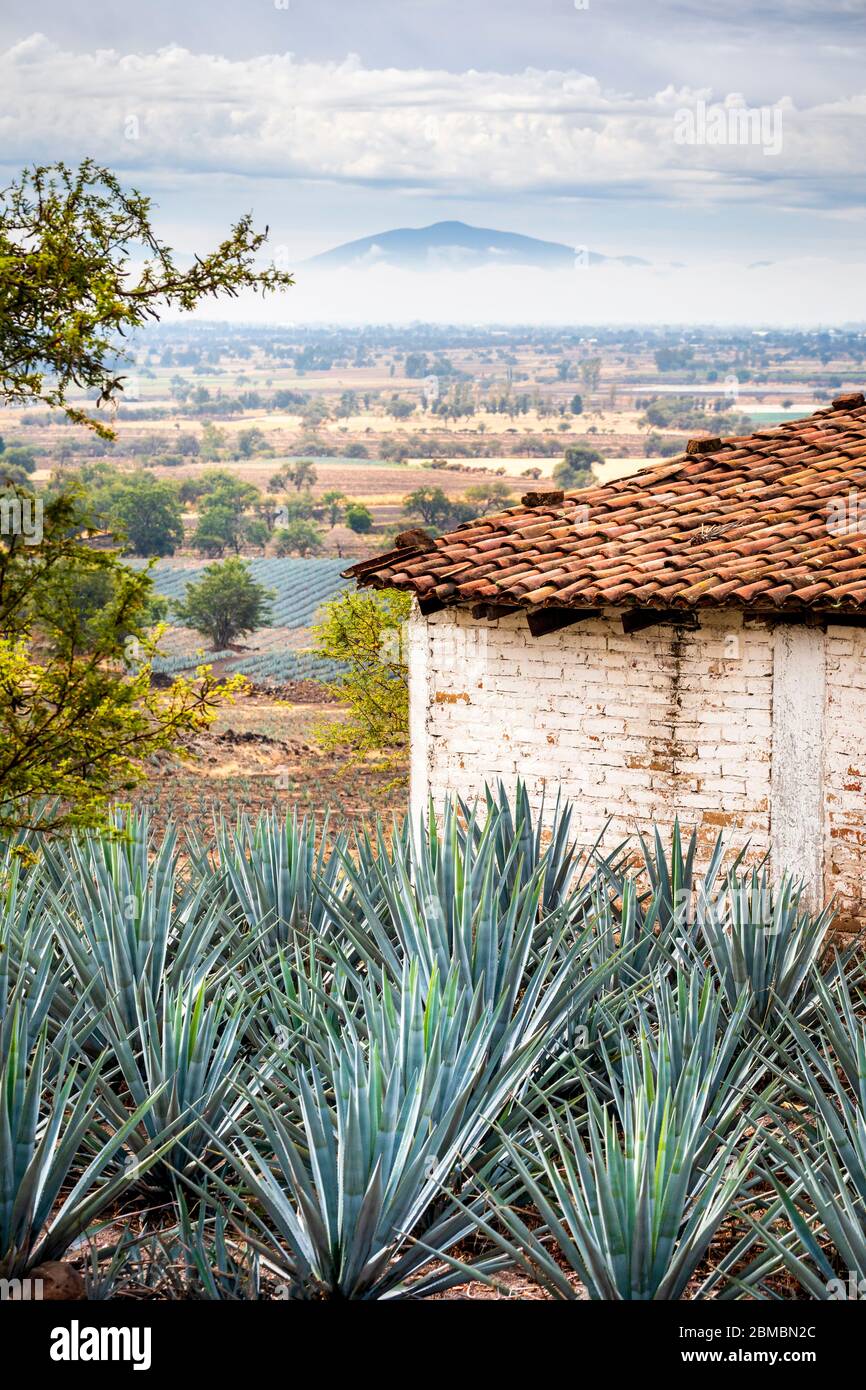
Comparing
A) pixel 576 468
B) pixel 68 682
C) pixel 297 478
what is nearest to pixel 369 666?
pixel 68 682

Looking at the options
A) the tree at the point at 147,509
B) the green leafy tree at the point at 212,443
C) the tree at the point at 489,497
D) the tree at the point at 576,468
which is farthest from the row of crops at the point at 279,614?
the green leafy tree at the point at 212,443

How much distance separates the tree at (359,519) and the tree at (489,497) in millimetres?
5645

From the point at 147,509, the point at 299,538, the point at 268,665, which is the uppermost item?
the point at 147,509

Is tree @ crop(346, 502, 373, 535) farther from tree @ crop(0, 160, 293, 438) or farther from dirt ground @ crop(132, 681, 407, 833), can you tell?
tree @ crop(0, 160, 293, 438)

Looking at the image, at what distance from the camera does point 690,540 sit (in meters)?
9.45

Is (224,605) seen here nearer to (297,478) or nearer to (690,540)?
(297,478)

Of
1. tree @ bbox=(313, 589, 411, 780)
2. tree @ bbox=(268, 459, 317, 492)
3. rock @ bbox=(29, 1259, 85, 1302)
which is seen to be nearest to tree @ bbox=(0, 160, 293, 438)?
rock @ bbox=(29, 1259, 85, 1302)

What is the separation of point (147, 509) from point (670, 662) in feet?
224

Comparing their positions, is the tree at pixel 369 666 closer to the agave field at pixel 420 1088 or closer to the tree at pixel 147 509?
the agave field at pixel 420 1088

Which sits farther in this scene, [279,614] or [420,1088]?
[279,614]

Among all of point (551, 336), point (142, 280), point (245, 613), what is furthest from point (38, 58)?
point (142, 280)

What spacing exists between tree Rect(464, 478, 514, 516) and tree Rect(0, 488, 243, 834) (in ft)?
223

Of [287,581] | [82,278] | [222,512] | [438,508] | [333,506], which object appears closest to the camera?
[82,278]
